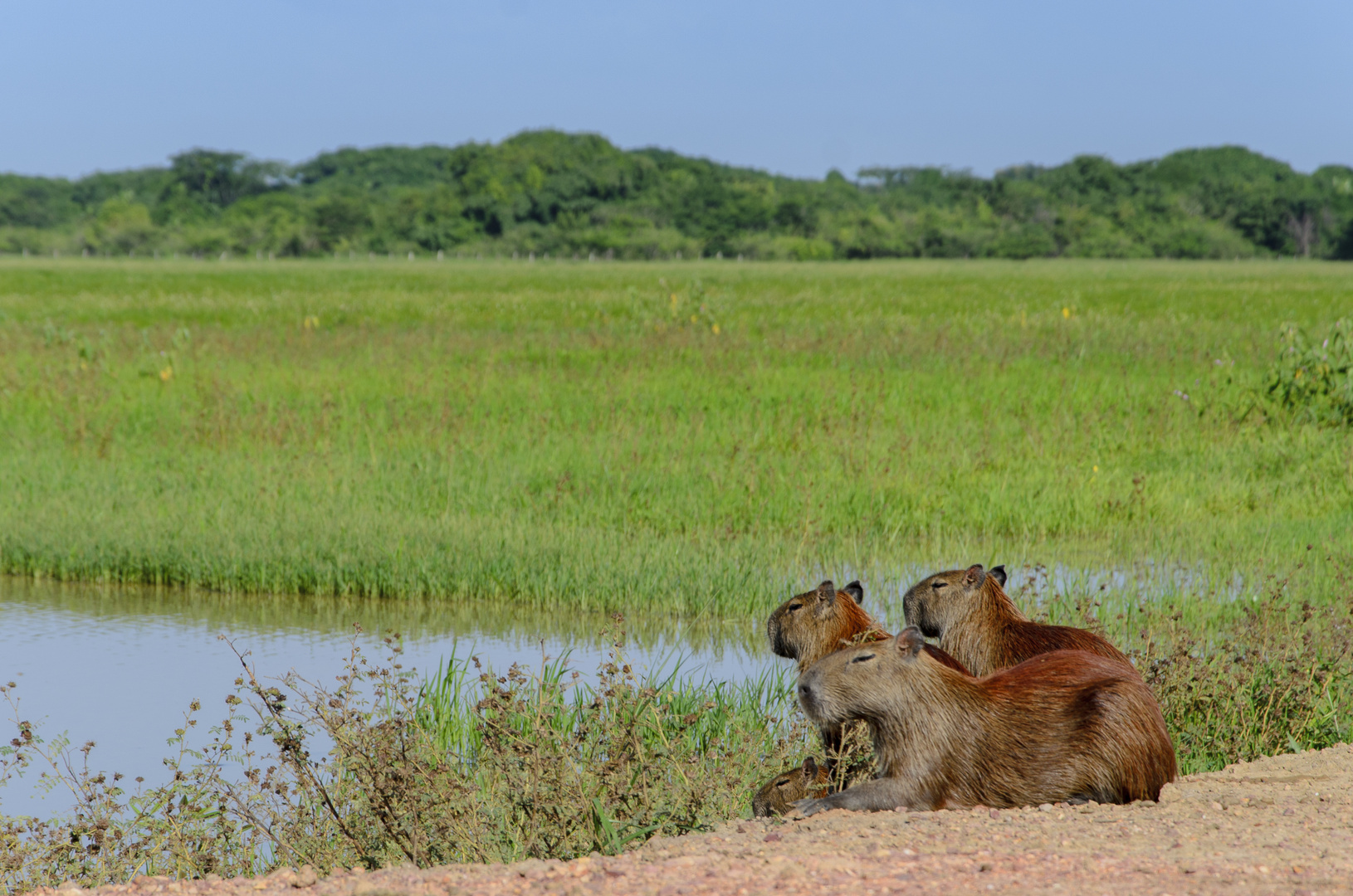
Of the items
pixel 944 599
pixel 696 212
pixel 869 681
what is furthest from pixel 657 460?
pixel 696 212

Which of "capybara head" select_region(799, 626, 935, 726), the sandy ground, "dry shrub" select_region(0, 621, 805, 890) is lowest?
"dry shrub" select_region(0, 621, 805, 890)

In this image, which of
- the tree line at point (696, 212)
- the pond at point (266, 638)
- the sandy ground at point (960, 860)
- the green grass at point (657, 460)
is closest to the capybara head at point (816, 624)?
the sandy ground at point (960, 860)

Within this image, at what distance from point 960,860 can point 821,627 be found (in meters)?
1.42

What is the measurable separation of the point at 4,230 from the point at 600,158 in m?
50.0

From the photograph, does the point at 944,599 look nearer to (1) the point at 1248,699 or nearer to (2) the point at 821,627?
(2) the point at 821,627

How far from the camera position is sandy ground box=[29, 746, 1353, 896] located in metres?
3.38

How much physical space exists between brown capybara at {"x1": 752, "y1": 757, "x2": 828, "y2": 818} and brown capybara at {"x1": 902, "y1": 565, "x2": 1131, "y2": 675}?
734 millimetres

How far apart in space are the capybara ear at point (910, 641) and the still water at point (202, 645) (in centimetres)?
214

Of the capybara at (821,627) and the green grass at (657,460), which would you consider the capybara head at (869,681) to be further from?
the green grass at (657,460)

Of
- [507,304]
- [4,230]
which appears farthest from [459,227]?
[507,304]

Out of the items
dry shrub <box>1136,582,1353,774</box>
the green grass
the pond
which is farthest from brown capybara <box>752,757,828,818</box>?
the green grass

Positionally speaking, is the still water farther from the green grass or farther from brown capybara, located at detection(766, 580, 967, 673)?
brown capybara, located at detection(766, 580, 967, 673)

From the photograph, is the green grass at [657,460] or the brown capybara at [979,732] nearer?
the brown capybara at [979,732]

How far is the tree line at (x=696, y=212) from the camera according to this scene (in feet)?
320
